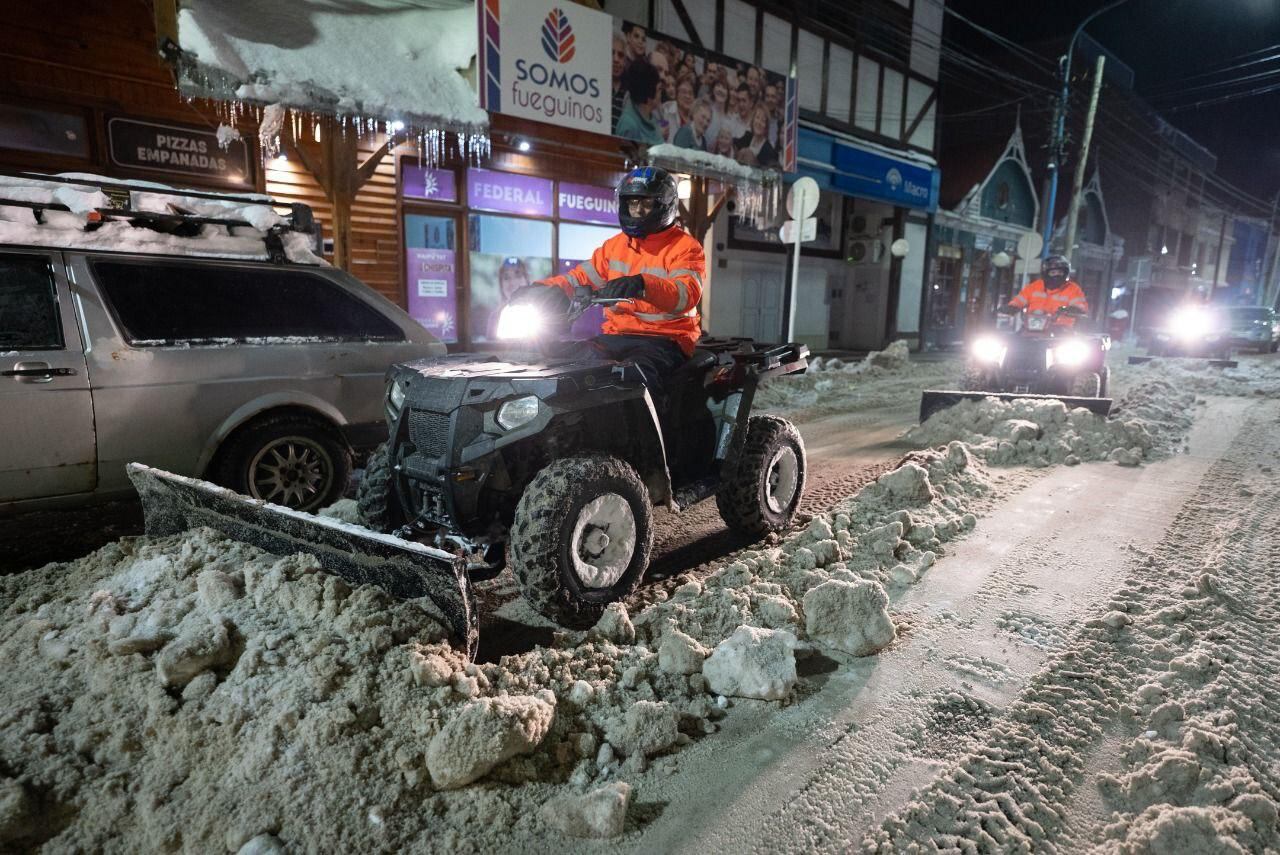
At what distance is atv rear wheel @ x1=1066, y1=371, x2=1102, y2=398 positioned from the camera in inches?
357

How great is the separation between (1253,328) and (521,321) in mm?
26061

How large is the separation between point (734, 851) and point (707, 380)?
2669 millimetres

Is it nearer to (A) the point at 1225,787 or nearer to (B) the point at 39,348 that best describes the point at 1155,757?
(A) the point at 1225,787

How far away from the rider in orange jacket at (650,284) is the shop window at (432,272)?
26.2ft

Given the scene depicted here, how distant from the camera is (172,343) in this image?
446cm

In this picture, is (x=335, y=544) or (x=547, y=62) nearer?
(x=335, y=544)

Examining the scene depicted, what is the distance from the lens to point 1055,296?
→ 385 inches

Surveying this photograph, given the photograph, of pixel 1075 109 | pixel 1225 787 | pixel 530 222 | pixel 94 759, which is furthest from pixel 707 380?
pixel 1075 109

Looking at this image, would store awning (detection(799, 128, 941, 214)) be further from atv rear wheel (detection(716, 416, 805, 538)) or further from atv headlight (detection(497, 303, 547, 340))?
atv headlight (detection(497, 303, 547, 340))

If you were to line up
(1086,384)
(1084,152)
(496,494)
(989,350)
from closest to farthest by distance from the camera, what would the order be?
(496,494) < (1086,384) < (989,350) < (1084,152)

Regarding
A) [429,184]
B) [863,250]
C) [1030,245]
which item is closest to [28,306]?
[429,184]

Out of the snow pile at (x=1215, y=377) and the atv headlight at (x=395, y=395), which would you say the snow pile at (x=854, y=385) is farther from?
the atv headlight at (x=395, y=395)

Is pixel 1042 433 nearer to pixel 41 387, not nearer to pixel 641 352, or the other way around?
pixel 641 352

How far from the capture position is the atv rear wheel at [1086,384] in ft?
29.8
